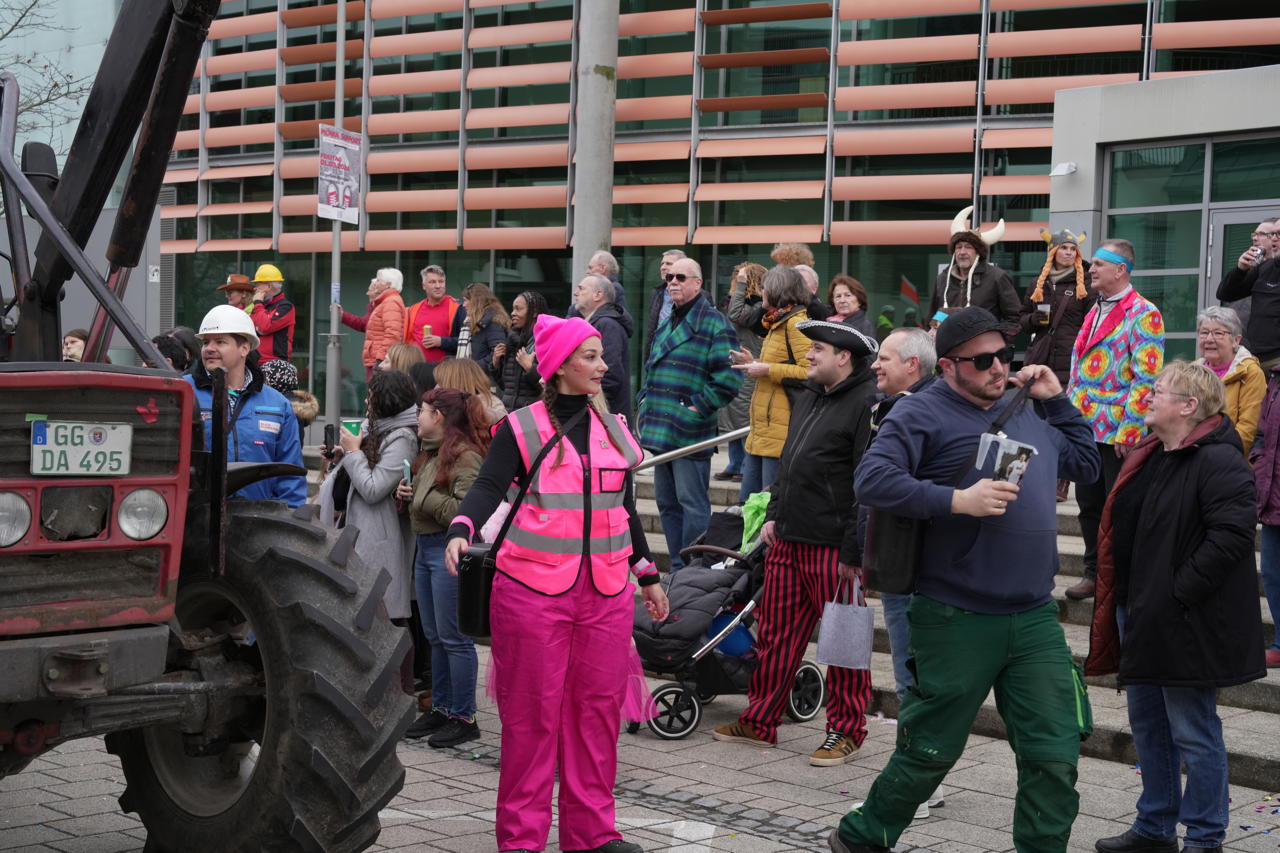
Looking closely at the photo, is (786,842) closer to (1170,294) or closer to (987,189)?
(1170,294)

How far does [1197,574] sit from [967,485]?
1200mm

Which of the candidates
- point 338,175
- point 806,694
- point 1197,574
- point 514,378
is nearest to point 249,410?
point 806,694

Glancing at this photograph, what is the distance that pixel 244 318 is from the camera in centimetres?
736

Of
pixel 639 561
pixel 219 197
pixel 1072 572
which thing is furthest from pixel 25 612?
pixel 219 197

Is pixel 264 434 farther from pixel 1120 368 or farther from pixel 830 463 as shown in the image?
pixel 1120 368

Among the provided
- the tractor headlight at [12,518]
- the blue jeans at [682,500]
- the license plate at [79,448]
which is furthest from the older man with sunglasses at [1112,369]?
the tractor headlight at [12,518]

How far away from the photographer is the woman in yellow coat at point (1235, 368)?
8.44 metres

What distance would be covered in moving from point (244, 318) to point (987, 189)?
1070cm

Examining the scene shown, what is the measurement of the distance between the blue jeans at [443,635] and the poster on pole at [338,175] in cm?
737

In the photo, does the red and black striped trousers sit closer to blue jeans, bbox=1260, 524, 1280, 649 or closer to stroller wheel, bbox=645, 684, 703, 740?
stroller wheel, bbox=645, 684, 703, 740

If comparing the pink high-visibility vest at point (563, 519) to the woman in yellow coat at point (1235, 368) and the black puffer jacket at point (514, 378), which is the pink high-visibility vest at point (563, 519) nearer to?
the woman in yellow coat at point (1235, 368)

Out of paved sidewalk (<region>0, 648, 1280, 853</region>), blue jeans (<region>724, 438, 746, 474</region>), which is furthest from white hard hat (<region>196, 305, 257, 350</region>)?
blue jeans (<region>724, 438, 746, 474</region>)

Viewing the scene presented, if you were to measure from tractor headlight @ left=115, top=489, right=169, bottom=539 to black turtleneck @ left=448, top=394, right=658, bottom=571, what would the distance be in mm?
1222

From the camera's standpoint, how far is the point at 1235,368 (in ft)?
28.5
